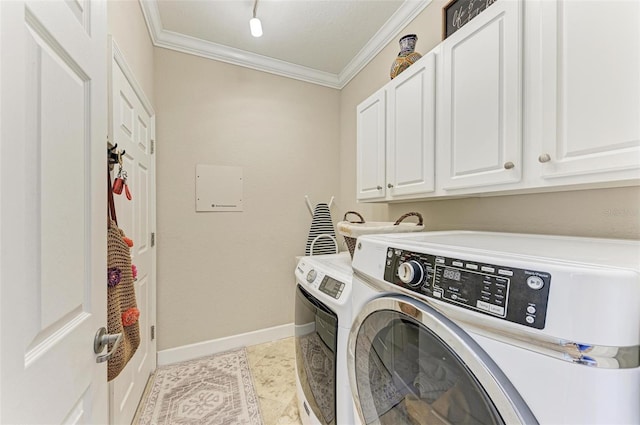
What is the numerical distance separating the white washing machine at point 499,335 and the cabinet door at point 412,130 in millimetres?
681

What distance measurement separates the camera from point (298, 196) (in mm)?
2578

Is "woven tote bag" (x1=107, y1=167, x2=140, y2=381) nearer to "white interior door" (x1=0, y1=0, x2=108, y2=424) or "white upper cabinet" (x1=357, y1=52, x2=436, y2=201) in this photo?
"white interior door" (x1=0, y1=0, x2=108, y2=424)

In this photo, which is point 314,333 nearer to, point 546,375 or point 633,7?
point 546,375

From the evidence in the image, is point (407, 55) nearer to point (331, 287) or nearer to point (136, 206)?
point (331, 287)

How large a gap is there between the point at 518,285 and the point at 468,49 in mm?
1074

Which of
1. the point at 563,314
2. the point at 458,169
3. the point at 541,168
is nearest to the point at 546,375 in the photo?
the point at 563,314

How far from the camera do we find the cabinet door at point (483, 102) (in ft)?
3.03

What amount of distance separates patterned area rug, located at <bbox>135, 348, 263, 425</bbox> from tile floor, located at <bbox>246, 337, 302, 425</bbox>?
5cm

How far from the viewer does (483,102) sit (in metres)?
1.03

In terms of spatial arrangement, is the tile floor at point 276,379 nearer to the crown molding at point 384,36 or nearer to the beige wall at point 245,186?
the beige wall at point 245,186

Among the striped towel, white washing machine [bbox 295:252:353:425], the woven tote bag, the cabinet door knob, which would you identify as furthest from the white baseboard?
the cabinet door knob

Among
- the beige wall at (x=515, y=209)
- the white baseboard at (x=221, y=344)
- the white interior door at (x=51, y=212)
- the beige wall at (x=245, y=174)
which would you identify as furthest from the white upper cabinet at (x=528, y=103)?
the white baseboard at (x=221, y=344)

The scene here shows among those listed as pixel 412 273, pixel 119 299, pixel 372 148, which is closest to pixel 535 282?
pixel 412 273

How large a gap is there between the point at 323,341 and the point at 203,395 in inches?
46.3
